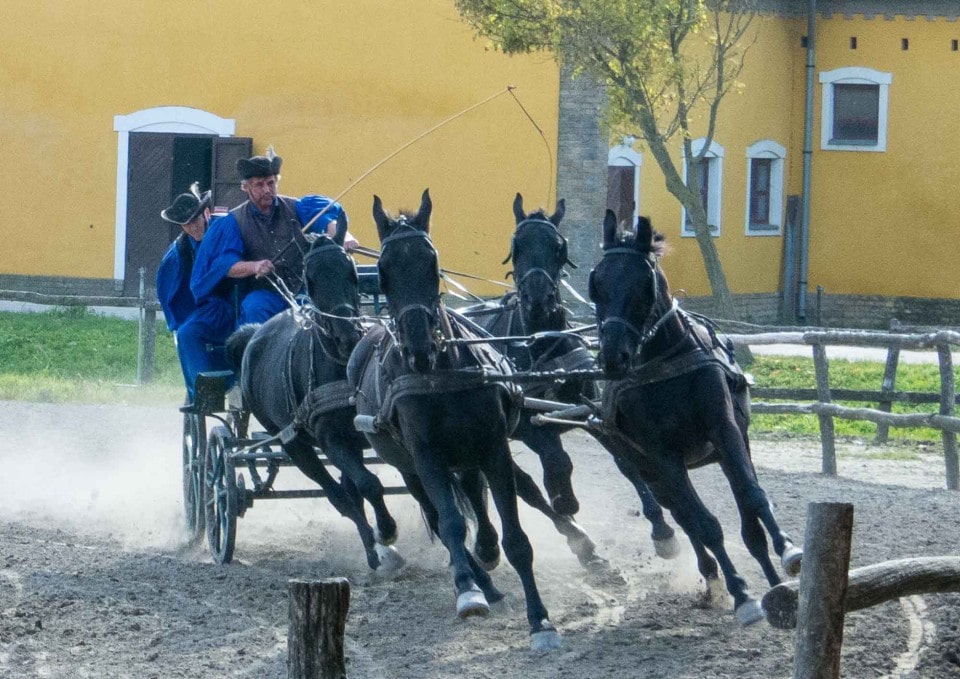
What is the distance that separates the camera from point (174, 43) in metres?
20.5

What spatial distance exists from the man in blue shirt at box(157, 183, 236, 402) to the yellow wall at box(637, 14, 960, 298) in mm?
15585

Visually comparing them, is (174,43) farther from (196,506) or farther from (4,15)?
(196,506)

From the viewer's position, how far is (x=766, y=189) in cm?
2459

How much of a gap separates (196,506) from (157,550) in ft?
1.19

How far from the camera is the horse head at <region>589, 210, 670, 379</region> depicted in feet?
19.8

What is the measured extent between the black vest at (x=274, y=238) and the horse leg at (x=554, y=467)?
1683 mm

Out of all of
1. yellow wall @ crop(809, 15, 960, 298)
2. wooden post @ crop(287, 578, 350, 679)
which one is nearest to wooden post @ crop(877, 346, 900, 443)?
wooden post @ crop(287, 578, 350, 679)

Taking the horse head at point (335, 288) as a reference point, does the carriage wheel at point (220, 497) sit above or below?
below

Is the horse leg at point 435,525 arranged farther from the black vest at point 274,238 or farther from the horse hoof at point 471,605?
the black vest at point 274,238

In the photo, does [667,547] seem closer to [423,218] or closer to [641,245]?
[641,245]

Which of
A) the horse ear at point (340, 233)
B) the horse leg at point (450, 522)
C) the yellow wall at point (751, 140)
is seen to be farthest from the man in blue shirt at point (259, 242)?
the yellow wall at point (751, 140)

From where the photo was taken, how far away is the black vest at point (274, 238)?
8.44 meters

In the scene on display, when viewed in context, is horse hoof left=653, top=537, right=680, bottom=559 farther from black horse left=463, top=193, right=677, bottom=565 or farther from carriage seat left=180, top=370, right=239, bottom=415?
carriage seat left=180, top=370, right=239, bottom=415

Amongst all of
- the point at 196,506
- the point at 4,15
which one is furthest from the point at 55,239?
the point at 196,506
